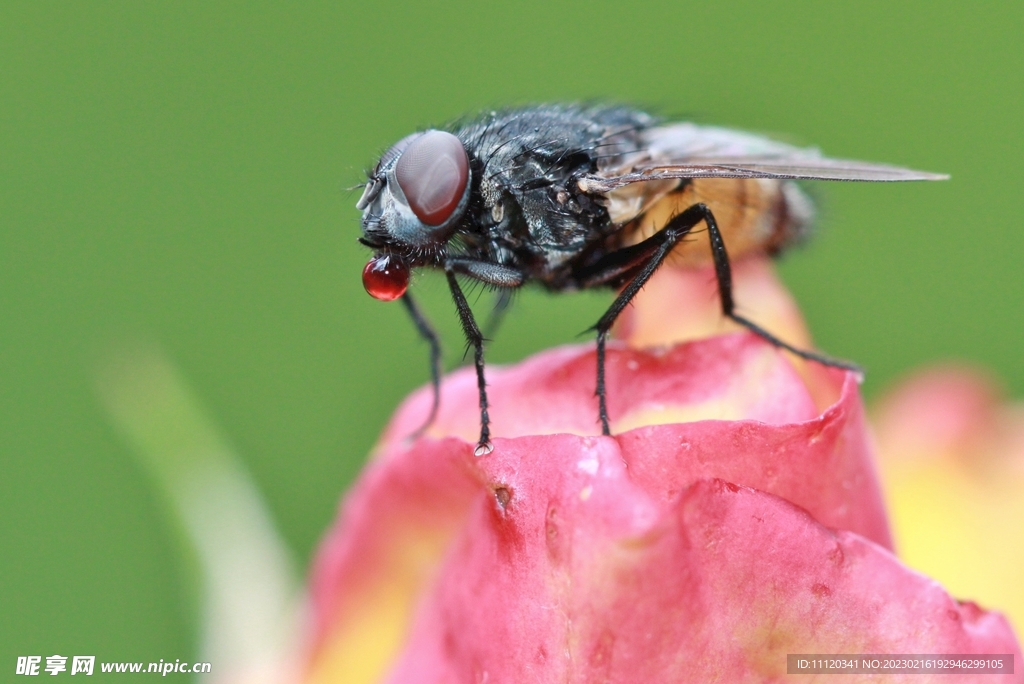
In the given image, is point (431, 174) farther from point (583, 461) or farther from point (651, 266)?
point (583, 461)

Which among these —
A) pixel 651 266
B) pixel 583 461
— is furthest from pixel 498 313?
pixel 583 461

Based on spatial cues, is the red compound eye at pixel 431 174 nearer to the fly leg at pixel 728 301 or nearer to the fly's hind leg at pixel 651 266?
the fly's hind leg at pixel 651 266

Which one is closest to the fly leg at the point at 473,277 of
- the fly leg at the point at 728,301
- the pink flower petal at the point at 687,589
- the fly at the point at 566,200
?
the fly at the point at 566,200

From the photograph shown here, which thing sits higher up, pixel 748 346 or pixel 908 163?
pixel 748 346

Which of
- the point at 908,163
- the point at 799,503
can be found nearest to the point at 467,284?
the point at 799,503

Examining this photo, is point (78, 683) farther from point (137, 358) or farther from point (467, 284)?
point (467, 284)
